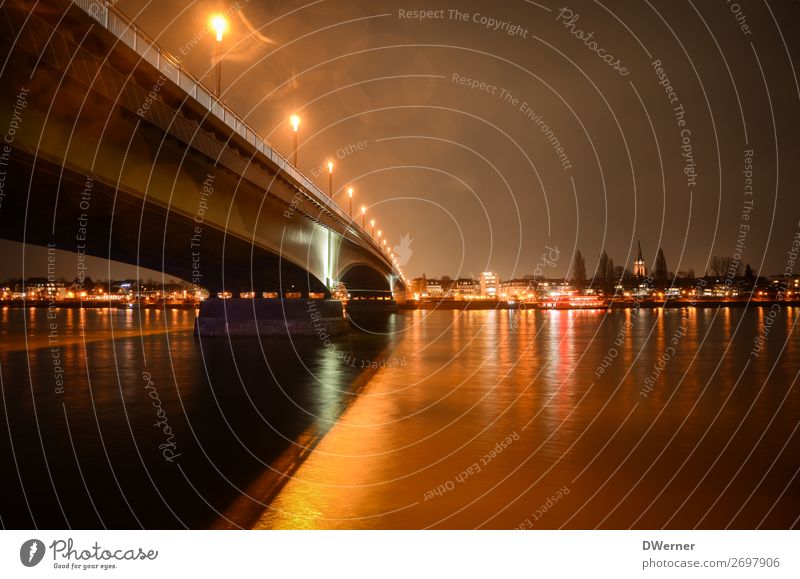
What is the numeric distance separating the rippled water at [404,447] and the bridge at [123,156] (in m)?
6.01

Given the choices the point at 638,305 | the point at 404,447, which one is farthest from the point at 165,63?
the point at 638,305

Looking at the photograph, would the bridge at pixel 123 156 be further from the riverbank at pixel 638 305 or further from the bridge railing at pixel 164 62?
the riverbank at pixel 638 305

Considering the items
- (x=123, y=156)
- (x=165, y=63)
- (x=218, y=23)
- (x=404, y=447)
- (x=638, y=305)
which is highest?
(x=218, y=23)

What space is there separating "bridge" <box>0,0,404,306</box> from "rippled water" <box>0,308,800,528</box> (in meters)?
6.01

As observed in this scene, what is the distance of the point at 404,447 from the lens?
1109cm

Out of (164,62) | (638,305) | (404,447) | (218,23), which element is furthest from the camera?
(638,305)

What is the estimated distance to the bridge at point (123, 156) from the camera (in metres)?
14.3

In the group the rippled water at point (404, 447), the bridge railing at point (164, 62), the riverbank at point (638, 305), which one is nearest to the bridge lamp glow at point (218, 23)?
the bridge railing at point (164, 62)

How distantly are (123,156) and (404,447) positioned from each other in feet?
43.7

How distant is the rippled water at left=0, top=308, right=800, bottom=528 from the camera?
25.0ft

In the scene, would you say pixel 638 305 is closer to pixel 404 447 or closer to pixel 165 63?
pixel 165 63

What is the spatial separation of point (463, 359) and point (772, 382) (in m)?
12.6

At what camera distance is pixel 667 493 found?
27.1 feet

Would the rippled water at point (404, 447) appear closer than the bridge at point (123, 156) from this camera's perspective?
Yes
